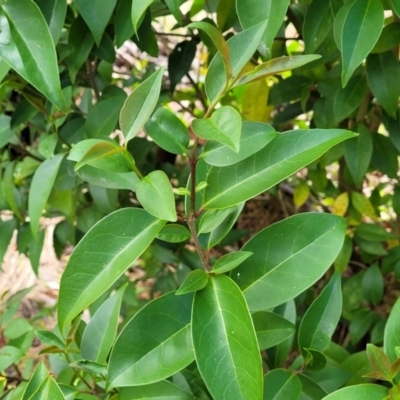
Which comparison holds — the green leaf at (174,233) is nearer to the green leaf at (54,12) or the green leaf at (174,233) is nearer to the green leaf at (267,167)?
the green leaf at (267,167)

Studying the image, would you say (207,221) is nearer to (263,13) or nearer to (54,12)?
(263,13)

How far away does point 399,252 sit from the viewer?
3.26 ft

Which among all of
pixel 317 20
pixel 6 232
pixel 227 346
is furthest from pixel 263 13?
pixel 6 232

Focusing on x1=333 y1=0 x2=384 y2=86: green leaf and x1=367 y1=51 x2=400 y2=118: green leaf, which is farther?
x1=367 y1=51 x2=400 y2=118: green leaf

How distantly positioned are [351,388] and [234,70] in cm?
31

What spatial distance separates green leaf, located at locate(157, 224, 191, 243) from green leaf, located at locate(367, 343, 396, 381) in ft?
0.66

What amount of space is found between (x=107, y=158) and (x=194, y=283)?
0.15 metres

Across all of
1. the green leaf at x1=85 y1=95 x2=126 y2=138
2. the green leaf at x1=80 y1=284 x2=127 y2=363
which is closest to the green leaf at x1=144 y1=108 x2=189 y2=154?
the green leaf at x1=80 y1=284 x2=127 y2=363

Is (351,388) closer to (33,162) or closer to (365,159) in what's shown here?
(365,159)

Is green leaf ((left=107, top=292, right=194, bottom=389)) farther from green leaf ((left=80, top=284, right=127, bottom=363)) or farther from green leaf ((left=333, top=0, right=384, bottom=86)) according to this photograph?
green leaf ((left=333, top=0, right=384, bottom=86))

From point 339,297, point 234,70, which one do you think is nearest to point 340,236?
point 339,297

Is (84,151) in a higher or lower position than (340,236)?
higher

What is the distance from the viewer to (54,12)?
59 cm

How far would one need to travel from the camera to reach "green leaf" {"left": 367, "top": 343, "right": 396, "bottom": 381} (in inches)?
17.5
